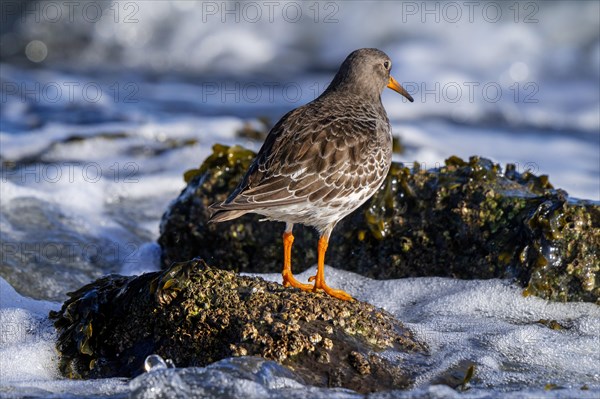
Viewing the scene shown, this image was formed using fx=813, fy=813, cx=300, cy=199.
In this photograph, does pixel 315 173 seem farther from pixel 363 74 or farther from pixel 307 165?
pixel 363 74

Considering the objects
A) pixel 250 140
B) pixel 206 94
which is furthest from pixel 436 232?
pixel 206 94

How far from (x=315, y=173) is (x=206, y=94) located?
1008cm

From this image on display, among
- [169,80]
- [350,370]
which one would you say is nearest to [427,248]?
[350,370]

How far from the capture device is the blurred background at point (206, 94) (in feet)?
28.6

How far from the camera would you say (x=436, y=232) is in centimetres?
642

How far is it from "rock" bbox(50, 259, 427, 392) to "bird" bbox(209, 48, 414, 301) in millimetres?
547

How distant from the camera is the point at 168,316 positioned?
4727 millimetres

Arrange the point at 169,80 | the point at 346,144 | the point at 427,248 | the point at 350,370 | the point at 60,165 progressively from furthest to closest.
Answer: the point at 169,80
the point at 60,165
the point at 427,248
the point at 346,144
the point at 350,370

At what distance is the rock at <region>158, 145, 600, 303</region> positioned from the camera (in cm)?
597

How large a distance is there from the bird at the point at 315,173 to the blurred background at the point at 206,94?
64.0 inches

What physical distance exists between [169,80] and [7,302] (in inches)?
429

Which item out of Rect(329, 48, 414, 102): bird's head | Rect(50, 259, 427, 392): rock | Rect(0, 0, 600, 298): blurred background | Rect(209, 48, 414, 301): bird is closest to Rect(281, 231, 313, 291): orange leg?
Rect(209, 48, 414, 301): bird

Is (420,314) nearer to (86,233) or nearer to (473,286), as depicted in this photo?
(473,286)

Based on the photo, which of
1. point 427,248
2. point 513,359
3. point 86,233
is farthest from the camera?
point 86,233
